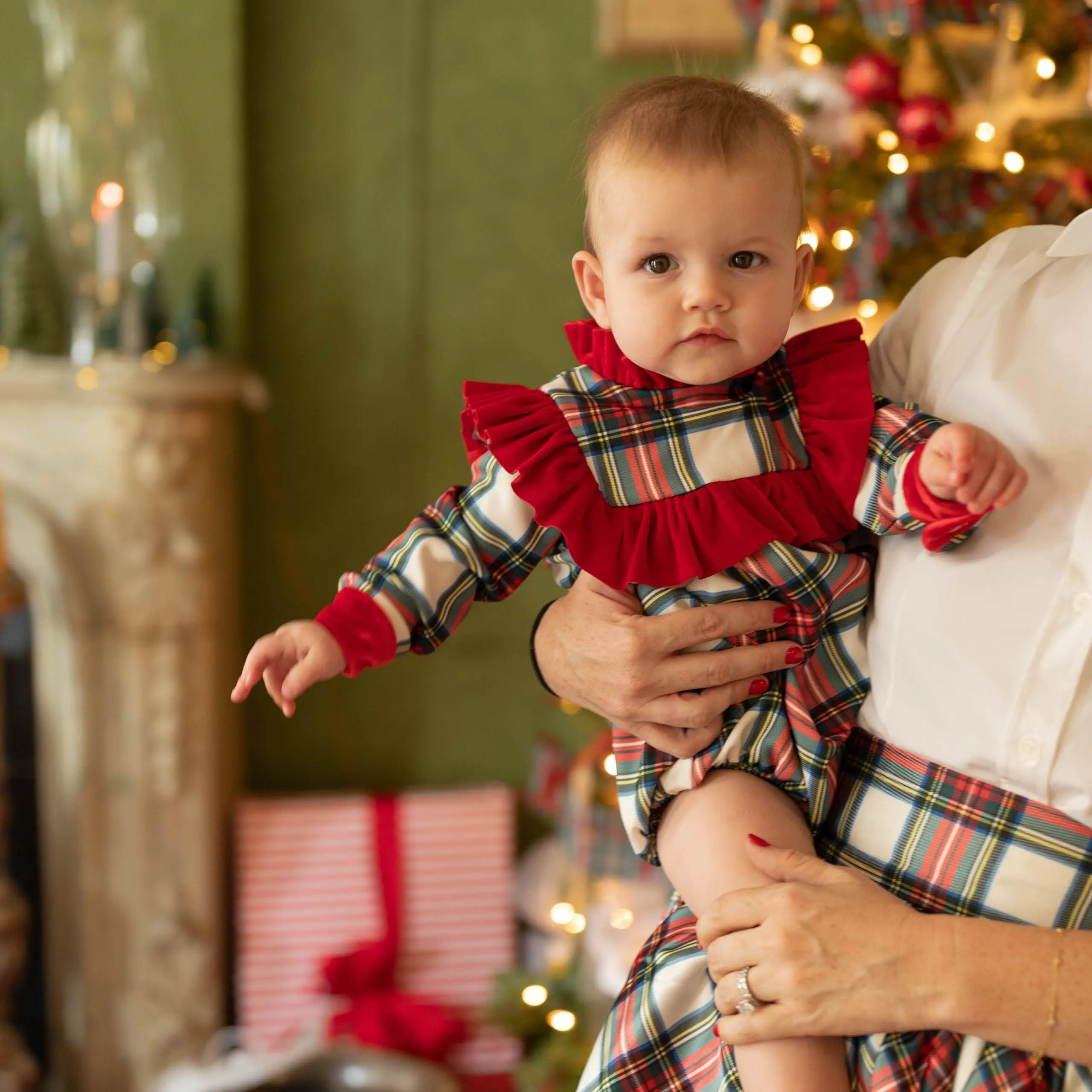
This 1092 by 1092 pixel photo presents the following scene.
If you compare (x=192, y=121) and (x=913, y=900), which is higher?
(x=192, y=121)

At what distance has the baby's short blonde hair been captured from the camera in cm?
90

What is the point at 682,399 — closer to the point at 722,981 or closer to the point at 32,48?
the point at 722,981

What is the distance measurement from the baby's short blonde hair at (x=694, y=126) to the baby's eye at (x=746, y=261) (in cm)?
7

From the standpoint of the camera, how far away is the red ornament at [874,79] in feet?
6.20

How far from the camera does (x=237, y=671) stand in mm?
2641

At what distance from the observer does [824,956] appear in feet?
2.67

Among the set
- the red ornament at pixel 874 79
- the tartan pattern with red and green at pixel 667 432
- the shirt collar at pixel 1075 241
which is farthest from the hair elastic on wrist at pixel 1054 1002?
the red ornament at pixel 874 79

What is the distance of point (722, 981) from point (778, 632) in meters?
0.29

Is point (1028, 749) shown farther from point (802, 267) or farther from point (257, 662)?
point (257, 662)

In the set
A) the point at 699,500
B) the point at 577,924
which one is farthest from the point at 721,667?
the point at 577,924

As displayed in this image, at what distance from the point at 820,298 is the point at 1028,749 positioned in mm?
1346

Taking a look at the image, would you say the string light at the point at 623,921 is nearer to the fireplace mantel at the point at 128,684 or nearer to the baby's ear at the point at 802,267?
the fireplace mantel at the point at 128,684

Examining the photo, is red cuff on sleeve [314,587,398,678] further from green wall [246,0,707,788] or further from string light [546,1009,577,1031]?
green wall [246,0,707,788]

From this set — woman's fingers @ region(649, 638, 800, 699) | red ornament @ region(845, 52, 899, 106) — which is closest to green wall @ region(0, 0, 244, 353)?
red ornament @ region(845, 52, 899, 106)
